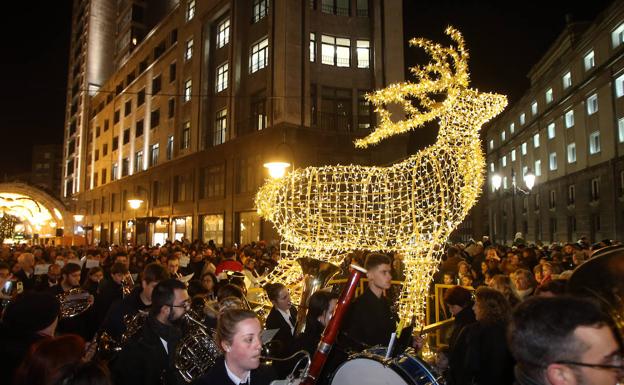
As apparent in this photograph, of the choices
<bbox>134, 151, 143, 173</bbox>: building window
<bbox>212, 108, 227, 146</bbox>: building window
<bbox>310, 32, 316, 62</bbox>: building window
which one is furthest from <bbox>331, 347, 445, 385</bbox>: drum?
<bbox>134, 151, 143, 173</bbox>: building window

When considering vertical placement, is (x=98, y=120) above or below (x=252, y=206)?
above

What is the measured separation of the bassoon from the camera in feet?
9.86

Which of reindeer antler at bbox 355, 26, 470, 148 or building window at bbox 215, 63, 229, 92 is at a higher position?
building window at bbox 215, 63, 229, 92

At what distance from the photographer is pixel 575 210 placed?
129ft

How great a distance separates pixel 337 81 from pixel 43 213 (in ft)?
103

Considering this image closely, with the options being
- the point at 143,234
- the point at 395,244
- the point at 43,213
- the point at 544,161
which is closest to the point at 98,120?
the point at 43,213

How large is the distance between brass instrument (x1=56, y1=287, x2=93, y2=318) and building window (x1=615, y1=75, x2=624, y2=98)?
1436 inches

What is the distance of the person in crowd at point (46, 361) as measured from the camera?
8.68ft

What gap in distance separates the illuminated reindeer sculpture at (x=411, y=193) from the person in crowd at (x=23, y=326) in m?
5.76

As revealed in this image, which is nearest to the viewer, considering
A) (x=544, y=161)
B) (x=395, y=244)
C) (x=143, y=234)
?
(x=395, y=244)

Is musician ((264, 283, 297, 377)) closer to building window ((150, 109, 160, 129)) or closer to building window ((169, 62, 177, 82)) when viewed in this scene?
building window ((169, 62, 177, 82))

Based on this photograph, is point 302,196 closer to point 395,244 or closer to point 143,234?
point 395,244

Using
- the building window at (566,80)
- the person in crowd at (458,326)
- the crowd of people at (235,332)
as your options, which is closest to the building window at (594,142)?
the building window at (566,80)

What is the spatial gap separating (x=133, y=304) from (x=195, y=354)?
172 cm
